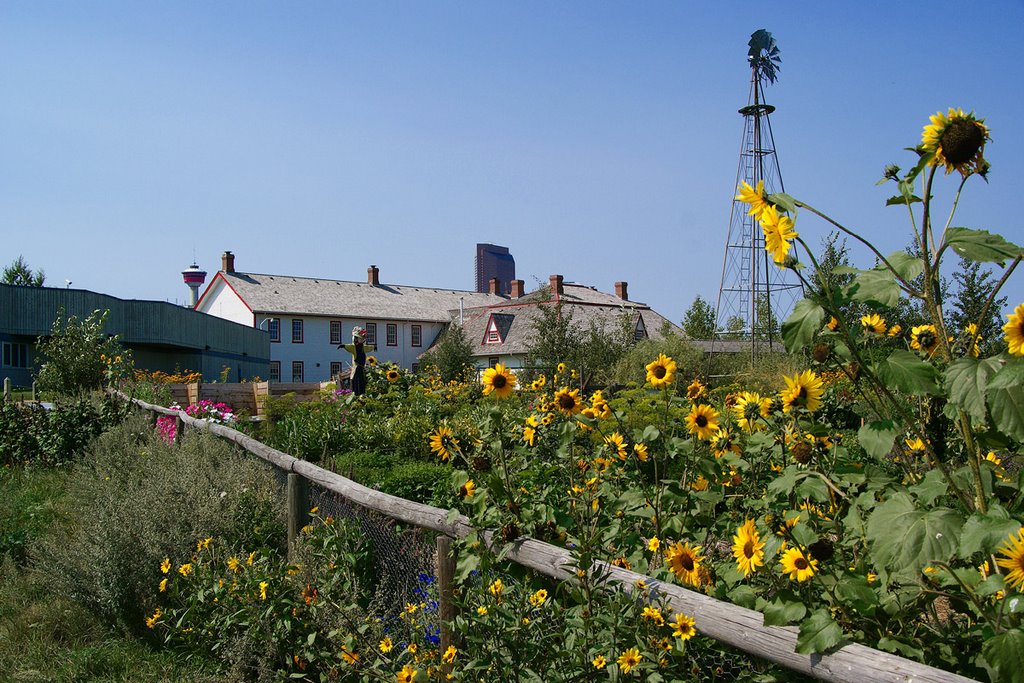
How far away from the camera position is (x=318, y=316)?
2109 inches

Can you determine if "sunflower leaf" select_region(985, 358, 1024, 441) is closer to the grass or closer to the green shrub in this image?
the grass

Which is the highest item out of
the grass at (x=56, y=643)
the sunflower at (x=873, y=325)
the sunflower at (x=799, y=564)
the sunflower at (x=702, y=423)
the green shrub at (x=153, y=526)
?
the sunflower at (x=873, y=325)

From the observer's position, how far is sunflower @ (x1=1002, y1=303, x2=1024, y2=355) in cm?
163

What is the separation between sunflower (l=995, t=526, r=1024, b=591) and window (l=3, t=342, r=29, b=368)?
36570 mm

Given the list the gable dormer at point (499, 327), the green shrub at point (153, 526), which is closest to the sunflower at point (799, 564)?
the green shrub at point (153, 526)

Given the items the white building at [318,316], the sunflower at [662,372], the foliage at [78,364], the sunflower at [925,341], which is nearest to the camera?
the sunflower at [925,341]

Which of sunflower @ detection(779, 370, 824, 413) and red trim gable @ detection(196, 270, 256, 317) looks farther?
red trim gable @ detection(196, 270, 256, 317)

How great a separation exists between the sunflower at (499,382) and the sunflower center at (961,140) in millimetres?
2034

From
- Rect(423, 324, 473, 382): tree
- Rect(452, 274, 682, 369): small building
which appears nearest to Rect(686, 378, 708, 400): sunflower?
Rect(423, 324, 473, 382): tree

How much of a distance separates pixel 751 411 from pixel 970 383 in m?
1.41

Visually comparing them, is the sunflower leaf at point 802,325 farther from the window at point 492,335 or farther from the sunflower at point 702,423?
the window at point 492,335

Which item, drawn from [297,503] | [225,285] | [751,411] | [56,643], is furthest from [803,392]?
[225,285]

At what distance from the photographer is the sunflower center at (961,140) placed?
178 cm

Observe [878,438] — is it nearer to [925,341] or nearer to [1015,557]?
[1015,557]
